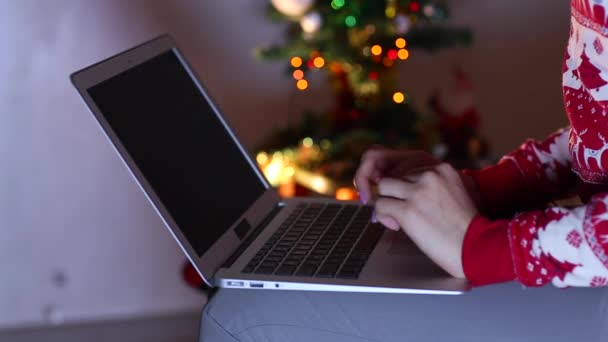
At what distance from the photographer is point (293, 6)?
6.49 feet

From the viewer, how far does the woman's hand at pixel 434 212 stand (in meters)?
0.94

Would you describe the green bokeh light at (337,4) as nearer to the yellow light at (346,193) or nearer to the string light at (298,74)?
the string light at (298,74)

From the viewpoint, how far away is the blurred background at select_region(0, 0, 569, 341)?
6.75ft

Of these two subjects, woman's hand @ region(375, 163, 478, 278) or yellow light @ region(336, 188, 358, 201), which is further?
yellow light @ region(336, 188, 358, 201)

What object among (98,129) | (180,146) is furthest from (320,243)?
(98,129)

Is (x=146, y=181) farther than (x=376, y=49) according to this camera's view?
No

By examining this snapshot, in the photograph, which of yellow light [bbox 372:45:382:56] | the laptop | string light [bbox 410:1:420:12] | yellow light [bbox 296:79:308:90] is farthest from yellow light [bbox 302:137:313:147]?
the laptop

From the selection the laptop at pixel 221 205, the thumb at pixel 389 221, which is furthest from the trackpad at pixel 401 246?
the thumb at pixel 389 221

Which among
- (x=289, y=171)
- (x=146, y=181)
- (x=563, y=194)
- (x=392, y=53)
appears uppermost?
(x=146, y=181)

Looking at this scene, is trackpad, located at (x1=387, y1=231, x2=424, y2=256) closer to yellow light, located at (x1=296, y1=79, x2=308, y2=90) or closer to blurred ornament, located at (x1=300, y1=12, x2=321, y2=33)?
blurred ornament, located at (x1=300, y1=12, x2=321, y2=33)

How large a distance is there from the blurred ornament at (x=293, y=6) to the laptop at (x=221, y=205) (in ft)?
2.38

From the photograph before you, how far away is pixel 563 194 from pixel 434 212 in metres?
0.37

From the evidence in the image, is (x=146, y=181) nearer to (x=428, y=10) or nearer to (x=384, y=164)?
(x=384, y=164)

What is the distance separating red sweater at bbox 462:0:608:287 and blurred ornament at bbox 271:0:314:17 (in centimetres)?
85
